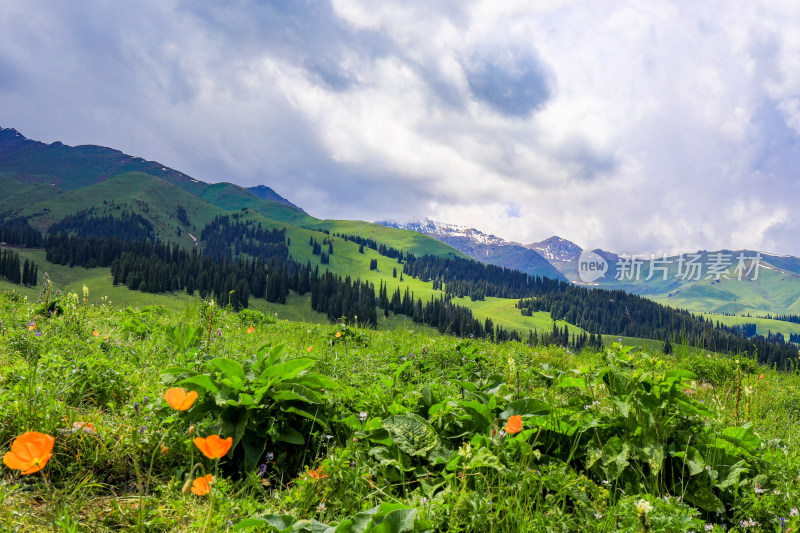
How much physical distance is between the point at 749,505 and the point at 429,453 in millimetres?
2633

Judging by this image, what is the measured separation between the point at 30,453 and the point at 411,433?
2.74 meters

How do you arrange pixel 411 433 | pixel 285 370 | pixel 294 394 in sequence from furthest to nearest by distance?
1. pixel 285 370
2. pixel 294 394
3. pixel 411 433

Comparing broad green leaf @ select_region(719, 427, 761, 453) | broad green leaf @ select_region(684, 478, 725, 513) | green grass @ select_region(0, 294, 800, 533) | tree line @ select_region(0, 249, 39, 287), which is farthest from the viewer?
tree line @ select_region(0, 249, 39, 287)

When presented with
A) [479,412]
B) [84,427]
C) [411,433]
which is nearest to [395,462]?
[411,433]

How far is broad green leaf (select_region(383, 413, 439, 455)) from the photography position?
11.7 feet

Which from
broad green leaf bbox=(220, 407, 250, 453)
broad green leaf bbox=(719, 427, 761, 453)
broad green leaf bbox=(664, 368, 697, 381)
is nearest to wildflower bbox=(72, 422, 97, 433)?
broad green leaf bbox=(220, 407, 250, 453)

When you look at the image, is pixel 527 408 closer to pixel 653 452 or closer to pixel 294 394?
pixel 653 452

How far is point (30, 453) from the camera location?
6.72ft

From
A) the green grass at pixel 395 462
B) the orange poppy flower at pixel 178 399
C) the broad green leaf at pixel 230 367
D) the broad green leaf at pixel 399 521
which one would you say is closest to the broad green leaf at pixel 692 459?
the green grass at pixel 395 462

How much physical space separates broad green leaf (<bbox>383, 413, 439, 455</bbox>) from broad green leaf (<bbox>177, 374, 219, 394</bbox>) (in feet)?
5.87

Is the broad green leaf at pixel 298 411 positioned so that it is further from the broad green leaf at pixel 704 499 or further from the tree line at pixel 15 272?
the tree line at pixel 15 272

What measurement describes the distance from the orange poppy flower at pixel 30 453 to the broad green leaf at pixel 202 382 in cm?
170

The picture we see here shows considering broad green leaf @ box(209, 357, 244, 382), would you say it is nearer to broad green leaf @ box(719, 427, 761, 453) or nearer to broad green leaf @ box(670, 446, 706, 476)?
broad green leaf @ box(670, 446, 706, 476)

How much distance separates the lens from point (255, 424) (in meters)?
3.88
